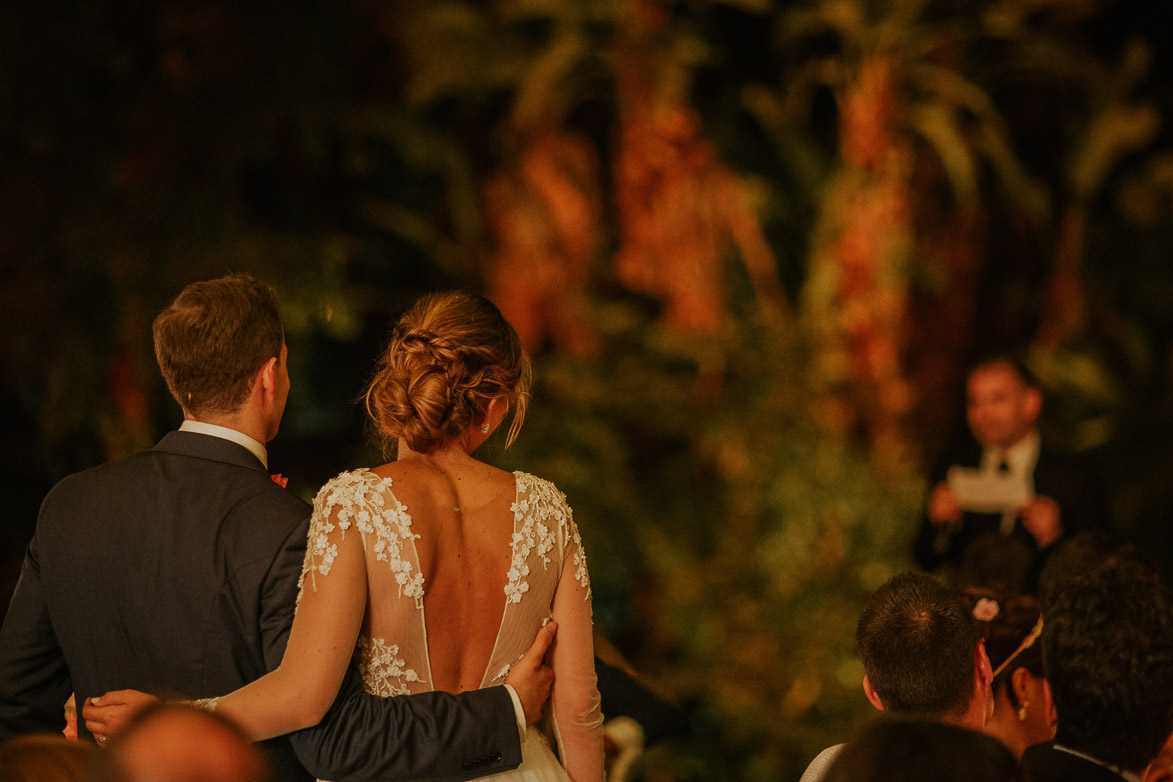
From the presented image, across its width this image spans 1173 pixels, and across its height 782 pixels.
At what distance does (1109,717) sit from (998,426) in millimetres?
2260

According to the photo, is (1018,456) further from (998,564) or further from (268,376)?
(268,376)

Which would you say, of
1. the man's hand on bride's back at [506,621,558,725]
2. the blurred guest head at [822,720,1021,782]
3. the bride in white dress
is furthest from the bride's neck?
the blurred guest head at [822,720,1021,782]

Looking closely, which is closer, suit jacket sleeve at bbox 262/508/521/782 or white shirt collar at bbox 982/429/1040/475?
suit jacket sleeve at bbox 262/508/521/782

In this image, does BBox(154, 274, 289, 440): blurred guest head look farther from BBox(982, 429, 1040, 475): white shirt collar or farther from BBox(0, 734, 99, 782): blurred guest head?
BBox(982, 429, 1040, 475): white shirt collar

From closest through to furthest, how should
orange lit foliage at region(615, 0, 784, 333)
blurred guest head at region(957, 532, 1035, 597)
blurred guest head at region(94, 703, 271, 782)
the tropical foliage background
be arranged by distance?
blurred guest head at region(94, 703, 271, 782), blurred guest head at region(957, 532, 1035, 597), the tropical foliage background, orange lit foliage at region(615, 0, 784, 333)

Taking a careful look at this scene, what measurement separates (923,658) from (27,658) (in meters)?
1.53

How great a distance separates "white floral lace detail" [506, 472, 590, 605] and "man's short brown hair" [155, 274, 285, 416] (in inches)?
19.6

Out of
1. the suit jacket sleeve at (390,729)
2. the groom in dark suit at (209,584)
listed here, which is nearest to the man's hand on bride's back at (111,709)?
the groom in dark suit at (209,584)

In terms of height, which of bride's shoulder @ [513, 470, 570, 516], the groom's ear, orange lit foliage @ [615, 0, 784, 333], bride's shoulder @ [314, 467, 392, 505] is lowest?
bride's shoulder @ [513, 470, 570, 516]

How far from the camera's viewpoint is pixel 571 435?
542cm

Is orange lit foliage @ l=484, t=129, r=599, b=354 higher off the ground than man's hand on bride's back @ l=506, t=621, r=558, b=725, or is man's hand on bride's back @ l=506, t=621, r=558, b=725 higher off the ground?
orange lit foliage @ l=484, t=129, r=599, b=354

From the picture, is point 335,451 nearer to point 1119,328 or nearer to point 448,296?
point 448,296

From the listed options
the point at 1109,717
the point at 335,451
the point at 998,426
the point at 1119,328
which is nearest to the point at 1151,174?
the point at 1119,328

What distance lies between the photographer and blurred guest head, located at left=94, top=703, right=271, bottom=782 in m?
1.05
